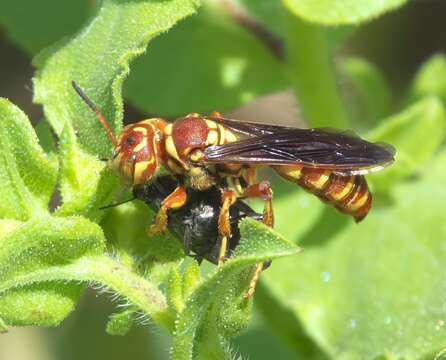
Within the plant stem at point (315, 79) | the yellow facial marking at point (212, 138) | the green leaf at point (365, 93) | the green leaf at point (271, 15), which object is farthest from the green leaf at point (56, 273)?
the green leaf at point (365, 93)

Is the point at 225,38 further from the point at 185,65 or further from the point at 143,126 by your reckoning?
the point at 143,126

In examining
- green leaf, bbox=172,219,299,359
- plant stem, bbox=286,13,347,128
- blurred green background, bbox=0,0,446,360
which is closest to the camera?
green leaf, bbox=172,219,299,359

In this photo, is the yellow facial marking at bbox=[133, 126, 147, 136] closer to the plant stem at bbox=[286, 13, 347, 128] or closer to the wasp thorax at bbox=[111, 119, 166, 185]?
the wasp thorax at bbox=[111, 119, 166, 185]

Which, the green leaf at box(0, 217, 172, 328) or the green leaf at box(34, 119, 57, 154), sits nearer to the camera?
the green leaf at box(0, 217, 172, 328)

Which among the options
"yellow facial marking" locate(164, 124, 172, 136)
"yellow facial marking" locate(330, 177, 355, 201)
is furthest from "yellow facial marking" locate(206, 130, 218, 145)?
"yellow facial marking" locate(330, 177, 355, 201)

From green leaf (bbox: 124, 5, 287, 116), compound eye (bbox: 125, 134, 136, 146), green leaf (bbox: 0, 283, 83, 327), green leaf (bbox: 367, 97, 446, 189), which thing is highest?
compound eye (bbox: 125, 134, 136, 146)

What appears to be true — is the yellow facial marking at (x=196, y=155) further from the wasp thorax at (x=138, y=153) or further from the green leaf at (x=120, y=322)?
the green leaf at (x=120, y=322)
